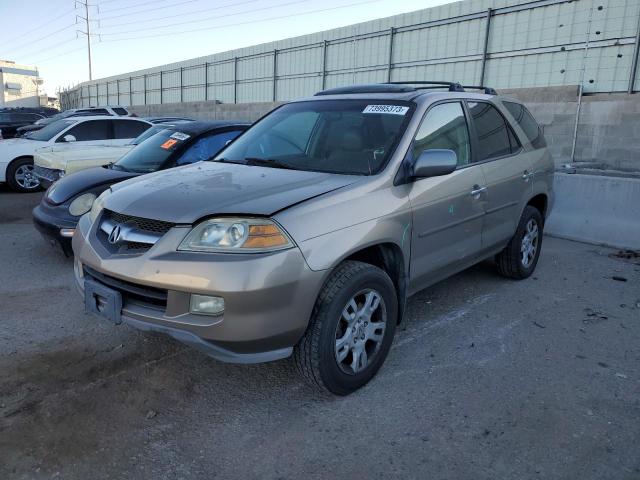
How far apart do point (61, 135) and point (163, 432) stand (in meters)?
9.44

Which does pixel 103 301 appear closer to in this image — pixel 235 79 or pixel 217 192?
pixel 217 192

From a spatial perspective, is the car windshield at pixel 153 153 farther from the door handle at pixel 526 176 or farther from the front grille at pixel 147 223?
the door handle at pixel 526 176

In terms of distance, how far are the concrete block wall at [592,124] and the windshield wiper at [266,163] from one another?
19.9ft

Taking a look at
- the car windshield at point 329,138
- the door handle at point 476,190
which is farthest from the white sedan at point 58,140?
the door handle at point 476,190

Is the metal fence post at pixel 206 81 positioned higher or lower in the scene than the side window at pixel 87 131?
higher

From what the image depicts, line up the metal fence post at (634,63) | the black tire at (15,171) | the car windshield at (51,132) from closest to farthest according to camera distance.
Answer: the metal fence post at (634,63)
the black tire at (15,171)
the car windshield at (51,132)

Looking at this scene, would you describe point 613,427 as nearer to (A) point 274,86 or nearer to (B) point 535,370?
(B) point 535,370

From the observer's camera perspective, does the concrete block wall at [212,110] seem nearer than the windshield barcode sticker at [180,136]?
No

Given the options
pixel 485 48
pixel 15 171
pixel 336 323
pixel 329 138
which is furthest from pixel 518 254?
pixel 15 171

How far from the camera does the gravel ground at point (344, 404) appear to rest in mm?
2574

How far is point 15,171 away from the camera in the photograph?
1069cm

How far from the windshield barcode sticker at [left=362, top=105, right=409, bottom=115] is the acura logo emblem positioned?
1926mm

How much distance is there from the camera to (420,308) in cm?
461

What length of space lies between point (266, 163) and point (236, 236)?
1189 mm
